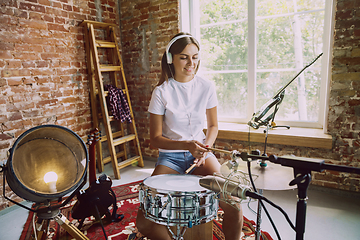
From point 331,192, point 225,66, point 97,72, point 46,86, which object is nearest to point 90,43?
point 97,72

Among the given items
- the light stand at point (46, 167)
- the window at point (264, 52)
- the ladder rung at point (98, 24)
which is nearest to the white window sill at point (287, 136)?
the window at point (264, 52)

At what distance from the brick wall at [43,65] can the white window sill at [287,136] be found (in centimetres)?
180

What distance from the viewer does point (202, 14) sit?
10.2 ft

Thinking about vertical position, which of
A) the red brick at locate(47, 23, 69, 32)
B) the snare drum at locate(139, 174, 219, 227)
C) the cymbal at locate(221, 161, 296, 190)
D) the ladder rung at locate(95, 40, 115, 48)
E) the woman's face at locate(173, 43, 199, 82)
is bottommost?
the snare drum at locate(139, 174, 219, 227)

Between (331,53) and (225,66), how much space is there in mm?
1144

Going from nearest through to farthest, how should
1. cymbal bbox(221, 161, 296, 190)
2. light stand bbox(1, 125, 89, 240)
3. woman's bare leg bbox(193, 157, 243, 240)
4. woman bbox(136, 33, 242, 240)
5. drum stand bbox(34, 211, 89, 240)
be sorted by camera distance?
cymbal bbox(221, 161, 296, 190)
light stand bbox(1, 125, 89, 240)
woman's bare leg bbox(193, 157, 243, 240)
drum stand bbox(34, 211, 89, 240)
woman bbox(136, 33, 242, 240)

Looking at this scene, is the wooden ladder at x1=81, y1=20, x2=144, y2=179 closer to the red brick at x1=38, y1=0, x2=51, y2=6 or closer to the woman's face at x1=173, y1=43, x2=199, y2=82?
the red brick at x1=38, y1=0, x2=51, y2=6

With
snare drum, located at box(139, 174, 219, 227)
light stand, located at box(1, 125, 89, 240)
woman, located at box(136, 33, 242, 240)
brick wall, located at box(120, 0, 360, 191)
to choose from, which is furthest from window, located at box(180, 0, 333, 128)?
light stand, located at box(1, 125, 89, 240)

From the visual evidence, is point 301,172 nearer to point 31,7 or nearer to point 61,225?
point 61,225

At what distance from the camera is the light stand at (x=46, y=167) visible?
1315 mm

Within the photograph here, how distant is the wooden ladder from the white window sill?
1.29 m

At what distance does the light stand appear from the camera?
1.32m

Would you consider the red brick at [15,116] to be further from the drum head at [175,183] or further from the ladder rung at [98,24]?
the drum head at [175,183]

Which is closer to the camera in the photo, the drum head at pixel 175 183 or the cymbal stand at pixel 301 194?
the cymbal stand at pixel 301 194
